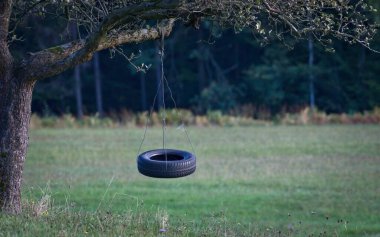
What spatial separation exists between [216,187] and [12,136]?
9966 mm

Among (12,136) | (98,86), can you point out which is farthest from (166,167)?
(98,86)

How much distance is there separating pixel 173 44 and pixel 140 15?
46.5 meters

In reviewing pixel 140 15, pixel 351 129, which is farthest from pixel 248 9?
pixel 351 129

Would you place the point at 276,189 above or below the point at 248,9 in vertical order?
below

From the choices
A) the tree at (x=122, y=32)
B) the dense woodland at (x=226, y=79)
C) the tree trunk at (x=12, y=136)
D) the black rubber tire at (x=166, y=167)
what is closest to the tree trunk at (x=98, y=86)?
the dense woodland at (x=226, y=79)

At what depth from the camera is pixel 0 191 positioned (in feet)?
30.8

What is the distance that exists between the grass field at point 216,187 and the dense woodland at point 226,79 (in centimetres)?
1596

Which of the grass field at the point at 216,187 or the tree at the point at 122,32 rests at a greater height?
the tree at the point at 122,32

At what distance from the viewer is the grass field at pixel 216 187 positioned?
955 cm

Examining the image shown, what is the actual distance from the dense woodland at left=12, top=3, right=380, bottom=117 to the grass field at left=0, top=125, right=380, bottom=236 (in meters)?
16.0

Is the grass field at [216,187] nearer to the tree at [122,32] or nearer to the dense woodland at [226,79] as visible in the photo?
the tree at [122,32]

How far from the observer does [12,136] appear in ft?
31.0

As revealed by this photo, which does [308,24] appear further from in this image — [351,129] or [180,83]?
[180,83]

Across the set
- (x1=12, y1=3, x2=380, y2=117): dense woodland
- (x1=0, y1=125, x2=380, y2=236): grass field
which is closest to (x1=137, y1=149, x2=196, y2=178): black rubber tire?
(x1=0, y1=125, x2=380, y2=236): grass field
